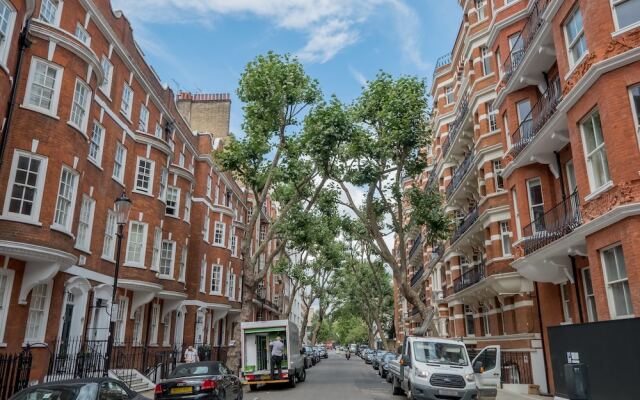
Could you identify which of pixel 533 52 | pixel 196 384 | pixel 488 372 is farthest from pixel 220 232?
pixel 533 52

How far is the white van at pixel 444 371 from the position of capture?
13.3 metres

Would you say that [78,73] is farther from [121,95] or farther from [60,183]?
[121,95]

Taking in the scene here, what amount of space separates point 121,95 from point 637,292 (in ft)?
66.6

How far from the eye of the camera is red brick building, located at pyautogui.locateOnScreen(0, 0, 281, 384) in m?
13.5

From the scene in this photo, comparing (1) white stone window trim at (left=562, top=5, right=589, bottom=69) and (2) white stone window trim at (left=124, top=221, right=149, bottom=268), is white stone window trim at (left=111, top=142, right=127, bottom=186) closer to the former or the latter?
(2) white stone window trim at (left=124, top=221, right=149, bottom=268)

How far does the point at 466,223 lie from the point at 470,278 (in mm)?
3086

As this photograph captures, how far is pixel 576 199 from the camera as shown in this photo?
14.3 meters

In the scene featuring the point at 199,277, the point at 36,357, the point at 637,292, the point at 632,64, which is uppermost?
the point at 632,64

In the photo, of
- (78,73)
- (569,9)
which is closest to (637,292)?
(569,9)

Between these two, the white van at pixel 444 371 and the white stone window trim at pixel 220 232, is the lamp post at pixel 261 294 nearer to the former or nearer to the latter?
the white stone window trim at pixel 220 232

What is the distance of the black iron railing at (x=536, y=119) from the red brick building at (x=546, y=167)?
0.07 metres

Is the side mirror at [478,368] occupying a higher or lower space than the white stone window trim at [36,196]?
lower

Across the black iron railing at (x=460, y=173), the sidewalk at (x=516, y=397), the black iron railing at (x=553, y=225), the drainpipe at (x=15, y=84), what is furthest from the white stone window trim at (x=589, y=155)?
the drainpipe at (x=15, y=84)

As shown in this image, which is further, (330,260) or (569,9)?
(330,260)
